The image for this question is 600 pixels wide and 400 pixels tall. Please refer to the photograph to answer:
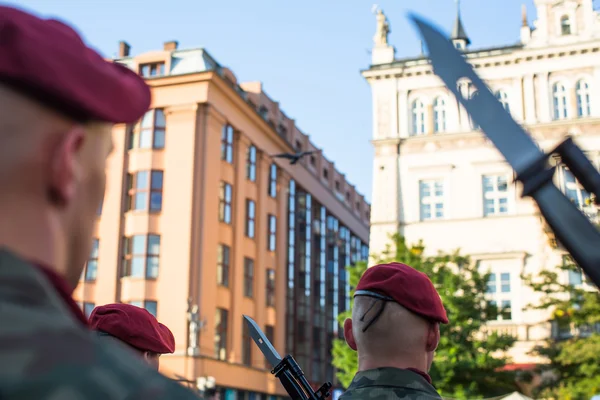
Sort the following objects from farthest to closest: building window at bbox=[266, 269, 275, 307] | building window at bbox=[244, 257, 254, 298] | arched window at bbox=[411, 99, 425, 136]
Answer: building window at bbox=[266, 269, 275, 307]
building window at bbox=[244, 257, 254, 298]
arched window at bbox=[411, 99, 425, 136]

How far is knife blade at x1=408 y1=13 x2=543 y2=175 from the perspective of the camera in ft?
4.07

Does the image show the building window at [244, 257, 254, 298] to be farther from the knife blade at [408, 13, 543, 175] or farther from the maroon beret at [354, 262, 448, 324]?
the knife blade at [408, 13, 543, 175]

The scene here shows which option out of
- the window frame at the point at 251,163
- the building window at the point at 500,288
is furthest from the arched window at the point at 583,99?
the window frame at the point at 251,163

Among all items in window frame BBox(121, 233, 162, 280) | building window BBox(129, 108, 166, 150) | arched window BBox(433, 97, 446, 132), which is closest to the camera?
arched window BBox(433, 97, 446, 132)

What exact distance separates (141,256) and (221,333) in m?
4.58

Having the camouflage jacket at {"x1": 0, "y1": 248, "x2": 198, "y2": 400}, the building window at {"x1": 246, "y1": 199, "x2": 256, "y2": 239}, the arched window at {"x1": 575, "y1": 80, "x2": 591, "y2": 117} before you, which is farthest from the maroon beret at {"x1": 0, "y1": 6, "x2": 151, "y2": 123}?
the building window at {"x1": 246, "y1": 199, "x2": 256, "y2": 239}

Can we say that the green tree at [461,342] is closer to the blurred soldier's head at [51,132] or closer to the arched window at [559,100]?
the arched window at [559,100]

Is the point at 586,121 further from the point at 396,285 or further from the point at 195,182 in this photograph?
the point at 396,285

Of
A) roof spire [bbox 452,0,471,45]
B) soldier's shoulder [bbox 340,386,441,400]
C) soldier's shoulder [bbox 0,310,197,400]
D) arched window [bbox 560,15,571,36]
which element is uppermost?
roof spire [bbox 452,0,471,45]

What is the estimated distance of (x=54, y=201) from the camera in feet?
3.29

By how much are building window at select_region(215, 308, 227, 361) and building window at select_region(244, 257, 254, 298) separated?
8.66ft

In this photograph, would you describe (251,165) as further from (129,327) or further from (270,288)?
(129,327)

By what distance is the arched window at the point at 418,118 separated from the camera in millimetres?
31281

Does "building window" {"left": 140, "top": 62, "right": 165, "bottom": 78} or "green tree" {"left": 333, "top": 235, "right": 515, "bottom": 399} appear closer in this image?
"green tree" {"left": 333, "top": 235, "right": 515, "bottom": 399}
